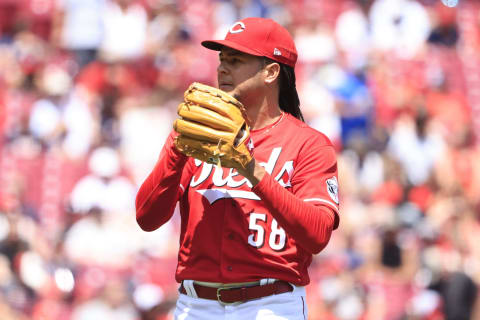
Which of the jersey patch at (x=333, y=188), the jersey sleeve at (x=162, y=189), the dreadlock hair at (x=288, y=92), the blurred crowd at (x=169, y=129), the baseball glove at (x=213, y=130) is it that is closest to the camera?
the baseball glove at (x=213, y=130)

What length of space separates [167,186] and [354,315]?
15.1 ft

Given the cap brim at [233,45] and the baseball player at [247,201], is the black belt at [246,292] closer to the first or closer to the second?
the baseball player at [247,201]

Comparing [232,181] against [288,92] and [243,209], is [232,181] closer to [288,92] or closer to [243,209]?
[243,209]

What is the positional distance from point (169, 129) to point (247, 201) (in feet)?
18.4

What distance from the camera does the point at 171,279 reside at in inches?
287

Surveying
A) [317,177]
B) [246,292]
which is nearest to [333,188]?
[317,177]

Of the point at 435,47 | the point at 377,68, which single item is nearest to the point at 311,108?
the point at 377,68

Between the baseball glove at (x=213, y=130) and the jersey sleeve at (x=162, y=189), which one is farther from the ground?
the baseball glove at (x=213, y=130)

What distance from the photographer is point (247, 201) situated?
2.94 m

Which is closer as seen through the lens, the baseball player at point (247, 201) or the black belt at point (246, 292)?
the baseball player at point (247, 201)

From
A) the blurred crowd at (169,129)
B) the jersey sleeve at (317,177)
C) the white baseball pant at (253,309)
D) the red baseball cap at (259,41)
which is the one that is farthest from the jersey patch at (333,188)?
the blurred crowd at (169,129)

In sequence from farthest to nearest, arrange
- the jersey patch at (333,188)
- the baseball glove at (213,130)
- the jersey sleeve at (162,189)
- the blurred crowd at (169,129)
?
1. the blurred crowd at (169,129)
2. the jersey patch at (333,188)
3. the jersey sleeve at (162,189)
4. the baseball glove at (213,130)

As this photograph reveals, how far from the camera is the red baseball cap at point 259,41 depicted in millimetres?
3004

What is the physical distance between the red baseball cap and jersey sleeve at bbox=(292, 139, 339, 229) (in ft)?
1.23
